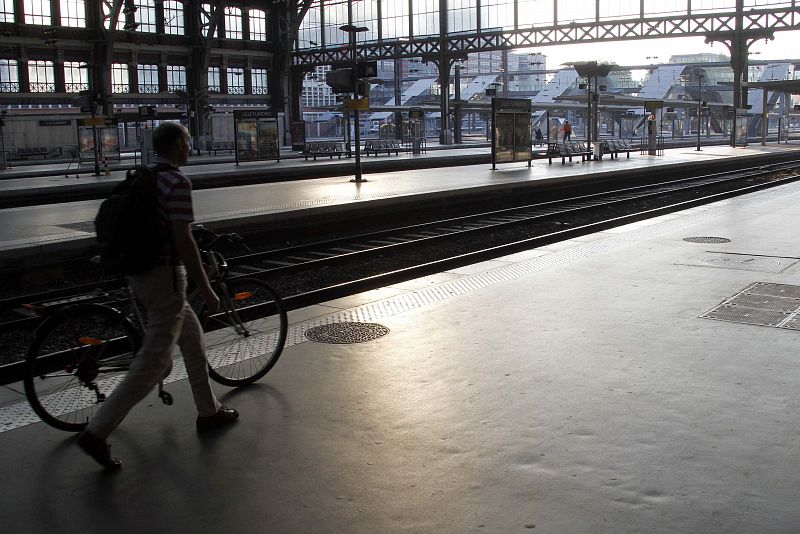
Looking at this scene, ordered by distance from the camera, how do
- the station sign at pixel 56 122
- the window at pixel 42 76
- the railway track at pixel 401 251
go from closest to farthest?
1. the railway track at pixel 401 251
2. the station sign at pixel 56 122
3. the window at pixel 42 76

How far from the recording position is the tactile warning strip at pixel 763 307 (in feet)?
21.4

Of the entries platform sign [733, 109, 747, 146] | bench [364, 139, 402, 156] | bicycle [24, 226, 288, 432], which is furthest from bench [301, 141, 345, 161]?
bicycle [24, 226, 288, 432]

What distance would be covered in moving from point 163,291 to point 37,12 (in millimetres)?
43321

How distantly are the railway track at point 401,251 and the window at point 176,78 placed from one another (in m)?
33.9

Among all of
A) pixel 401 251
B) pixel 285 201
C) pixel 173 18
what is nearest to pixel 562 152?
pixel 285 201

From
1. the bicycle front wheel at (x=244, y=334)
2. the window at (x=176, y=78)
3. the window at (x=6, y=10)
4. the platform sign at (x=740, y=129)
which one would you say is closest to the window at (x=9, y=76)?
the window at (x=6, y=10)

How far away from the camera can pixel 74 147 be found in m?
39.8

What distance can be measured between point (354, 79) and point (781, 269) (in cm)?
1297

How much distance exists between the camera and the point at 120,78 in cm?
4556

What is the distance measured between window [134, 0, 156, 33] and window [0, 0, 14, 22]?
23.7ft

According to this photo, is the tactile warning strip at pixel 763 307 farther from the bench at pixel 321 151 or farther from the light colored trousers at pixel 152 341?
the bench at pixel 321 151

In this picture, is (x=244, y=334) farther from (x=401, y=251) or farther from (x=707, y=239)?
(x=707, y=239)

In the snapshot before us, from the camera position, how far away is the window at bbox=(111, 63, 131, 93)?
45281 millimetres

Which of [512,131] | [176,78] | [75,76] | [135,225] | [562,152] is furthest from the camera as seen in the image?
[176,78]
